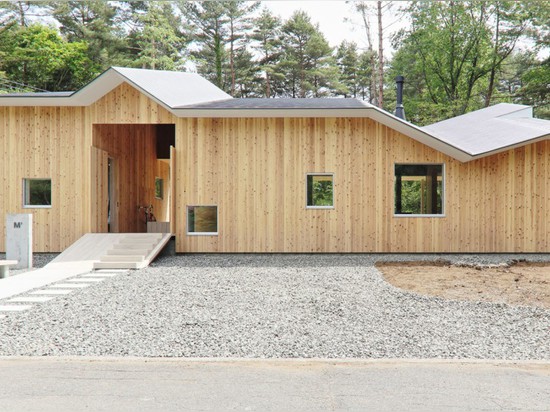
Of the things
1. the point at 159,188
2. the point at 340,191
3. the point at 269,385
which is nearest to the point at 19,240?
the point at 340,191

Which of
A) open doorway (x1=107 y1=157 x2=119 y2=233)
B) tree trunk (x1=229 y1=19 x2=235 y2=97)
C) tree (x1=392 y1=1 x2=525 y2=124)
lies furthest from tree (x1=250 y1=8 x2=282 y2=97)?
open doorway (x1=107 y1=157 x2=119 y2=233)

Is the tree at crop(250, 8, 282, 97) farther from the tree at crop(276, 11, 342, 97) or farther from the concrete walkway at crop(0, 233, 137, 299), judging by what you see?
the concrete walkway at crop(0, 233, 137, 299)

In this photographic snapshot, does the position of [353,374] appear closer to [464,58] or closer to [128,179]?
[128,179]

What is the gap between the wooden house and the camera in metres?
11.8

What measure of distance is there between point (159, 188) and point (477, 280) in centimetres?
1312

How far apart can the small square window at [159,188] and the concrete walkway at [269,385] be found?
1426 centimetres

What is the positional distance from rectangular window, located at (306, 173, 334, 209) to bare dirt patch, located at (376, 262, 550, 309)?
2289 mm

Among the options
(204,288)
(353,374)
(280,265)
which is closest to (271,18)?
(280,265)

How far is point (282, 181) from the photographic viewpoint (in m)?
11.8

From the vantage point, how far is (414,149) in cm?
1180

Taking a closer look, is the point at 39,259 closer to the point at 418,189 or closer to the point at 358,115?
the point at 358,115

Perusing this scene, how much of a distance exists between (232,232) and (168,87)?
14.6 feet

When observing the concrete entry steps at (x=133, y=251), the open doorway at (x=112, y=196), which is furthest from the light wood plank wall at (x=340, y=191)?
the open doorway at (x=112, y=196)

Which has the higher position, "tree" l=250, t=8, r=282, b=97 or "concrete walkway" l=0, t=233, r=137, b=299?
"tree" l=250, t=8, r=282, b=97
